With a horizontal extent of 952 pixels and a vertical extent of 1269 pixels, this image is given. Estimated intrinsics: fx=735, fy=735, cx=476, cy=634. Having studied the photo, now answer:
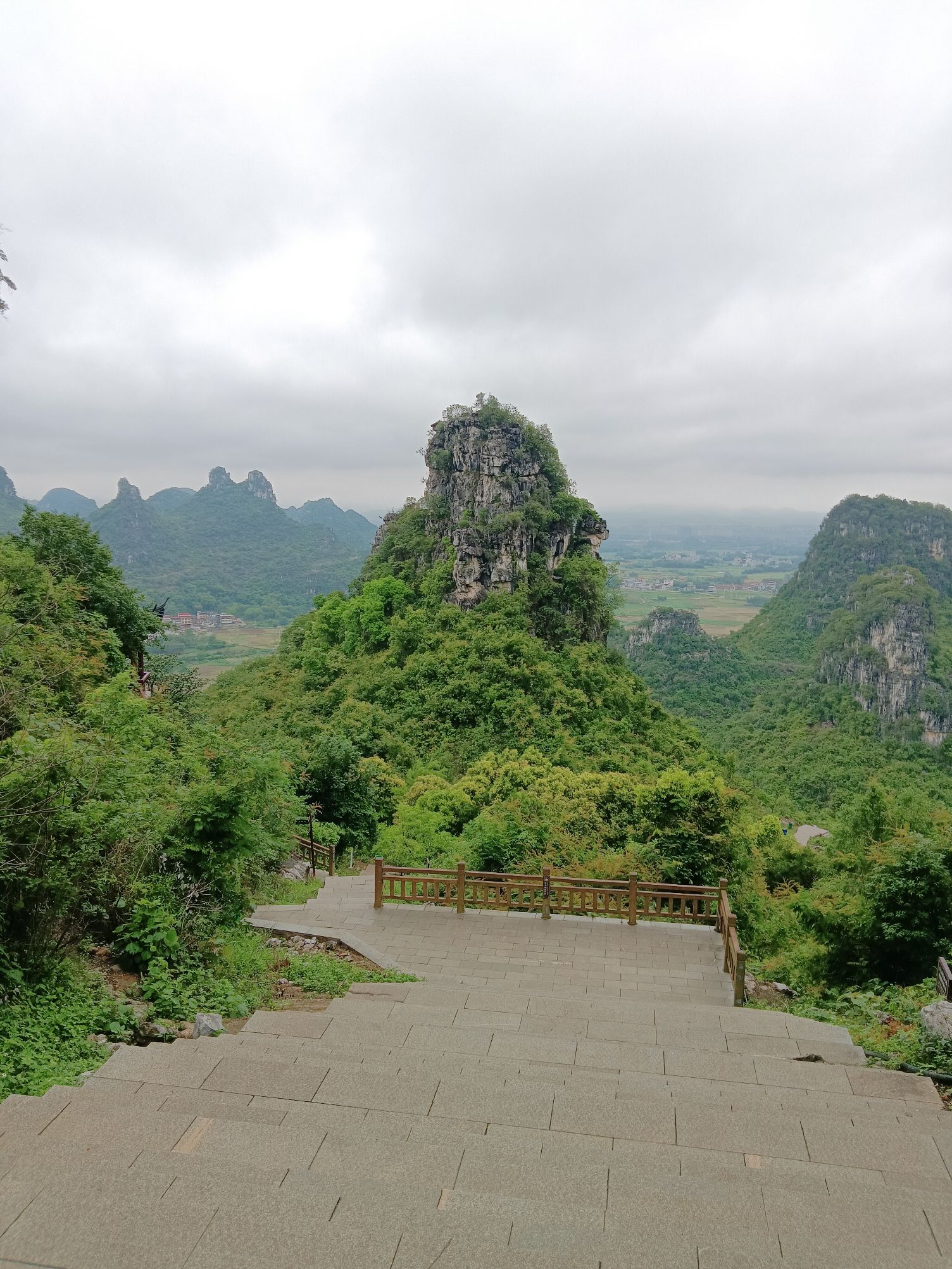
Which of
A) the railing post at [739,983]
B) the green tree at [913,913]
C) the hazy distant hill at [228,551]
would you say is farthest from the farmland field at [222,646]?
the railing post at [739,983]

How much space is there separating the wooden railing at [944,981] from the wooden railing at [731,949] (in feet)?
6.12

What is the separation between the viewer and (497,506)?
32.1m

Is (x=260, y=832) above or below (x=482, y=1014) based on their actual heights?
above

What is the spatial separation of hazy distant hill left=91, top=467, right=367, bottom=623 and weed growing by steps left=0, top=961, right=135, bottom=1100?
9154 centimetres

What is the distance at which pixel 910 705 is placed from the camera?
63.9 meters

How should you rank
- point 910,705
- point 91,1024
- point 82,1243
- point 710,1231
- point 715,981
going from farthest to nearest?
point 910,705
point 715,981
point 91,1024
point 710,1231
point 82,1243

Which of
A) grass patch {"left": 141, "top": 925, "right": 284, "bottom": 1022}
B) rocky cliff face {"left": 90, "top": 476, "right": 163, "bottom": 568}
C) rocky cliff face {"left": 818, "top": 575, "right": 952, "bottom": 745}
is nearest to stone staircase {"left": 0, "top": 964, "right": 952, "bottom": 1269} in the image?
grass patch {"left": 141, "top": 925, "right": 284, "bottom": 1022}

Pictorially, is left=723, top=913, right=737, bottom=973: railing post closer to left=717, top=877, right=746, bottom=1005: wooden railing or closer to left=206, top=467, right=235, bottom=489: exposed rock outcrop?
left=717, top=877, right=746, bottom=1005: wooden railing

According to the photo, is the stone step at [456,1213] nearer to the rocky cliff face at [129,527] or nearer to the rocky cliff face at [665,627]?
the rocky cliff face at [665,627]

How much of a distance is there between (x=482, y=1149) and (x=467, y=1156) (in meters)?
0.13

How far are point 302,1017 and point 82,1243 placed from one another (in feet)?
10.6

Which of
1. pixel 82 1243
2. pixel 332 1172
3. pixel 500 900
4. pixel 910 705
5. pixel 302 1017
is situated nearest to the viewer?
pixel 82 1243

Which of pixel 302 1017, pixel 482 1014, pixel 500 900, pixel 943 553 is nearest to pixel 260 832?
pixel 302 1017

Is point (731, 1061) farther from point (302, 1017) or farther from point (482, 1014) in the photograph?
point (302, 1017)
